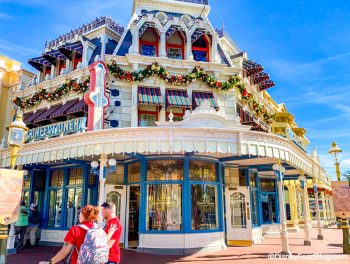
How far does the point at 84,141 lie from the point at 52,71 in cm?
862

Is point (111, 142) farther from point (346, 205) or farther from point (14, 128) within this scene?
point (346, 205)

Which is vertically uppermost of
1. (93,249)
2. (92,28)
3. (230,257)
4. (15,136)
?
(92,28)

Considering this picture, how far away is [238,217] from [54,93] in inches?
440

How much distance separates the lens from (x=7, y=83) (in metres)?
19.5

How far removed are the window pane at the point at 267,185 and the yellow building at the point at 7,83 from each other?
15944mm

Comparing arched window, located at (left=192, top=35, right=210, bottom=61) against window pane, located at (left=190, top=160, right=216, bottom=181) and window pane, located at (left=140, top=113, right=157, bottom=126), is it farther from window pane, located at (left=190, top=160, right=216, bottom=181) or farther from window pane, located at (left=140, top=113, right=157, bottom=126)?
window pane, located at (left=190, top=160, right=216, bottom=181)

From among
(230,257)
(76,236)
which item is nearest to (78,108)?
(230,257)

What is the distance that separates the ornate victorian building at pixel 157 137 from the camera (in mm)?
10031

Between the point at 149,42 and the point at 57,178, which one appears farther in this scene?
the point at 149,42

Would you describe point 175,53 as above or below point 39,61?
below

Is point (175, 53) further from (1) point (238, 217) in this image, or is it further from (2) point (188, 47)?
(1) point (238, 217)

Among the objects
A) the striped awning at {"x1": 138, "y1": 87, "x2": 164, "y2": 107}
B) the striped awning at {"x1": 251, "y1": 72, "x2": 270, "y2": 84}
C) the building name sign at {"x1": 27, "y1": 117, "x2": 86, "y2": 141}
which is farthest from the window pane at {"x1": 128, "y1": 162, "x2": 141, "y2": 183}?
the striped awning at {"x1": 251, "y1": 72, "x2": 270, "y2": 84}

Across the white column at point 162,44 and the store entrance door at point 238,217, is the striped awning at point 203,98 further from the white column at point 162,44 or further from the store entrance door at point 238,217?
the store entrance door at point 238,217

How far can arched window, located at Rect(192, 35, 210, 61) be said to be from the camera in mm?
15210
